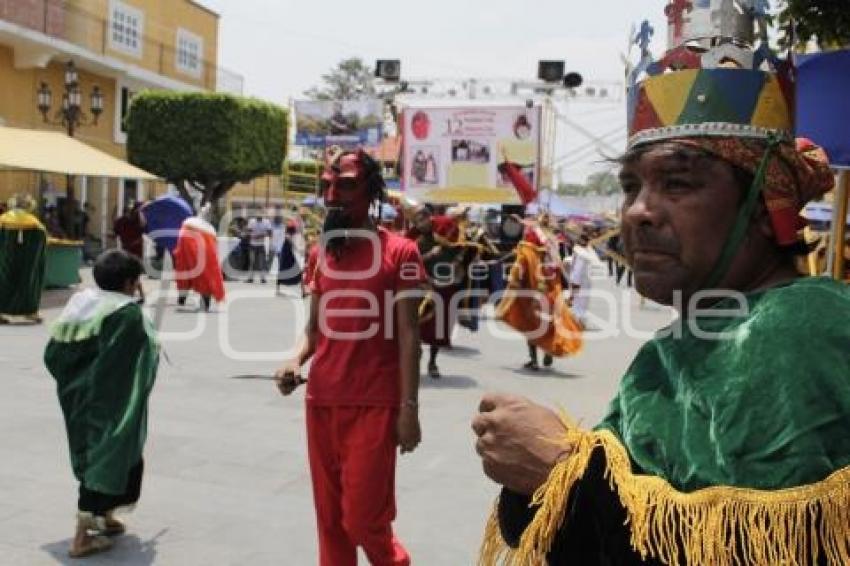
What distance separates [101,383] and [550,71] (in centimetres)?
2084

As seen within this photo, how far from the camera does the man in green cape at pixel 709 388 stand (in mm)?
1360

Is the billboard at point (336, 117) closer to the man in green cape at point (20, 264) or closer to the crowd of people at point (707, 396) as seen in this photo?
the man in green cape at point (20, 264)

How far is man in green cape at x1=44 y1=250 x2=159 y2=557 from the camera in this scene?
4.34 metres

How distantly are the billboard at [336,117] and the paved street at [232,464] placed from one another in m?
29.0

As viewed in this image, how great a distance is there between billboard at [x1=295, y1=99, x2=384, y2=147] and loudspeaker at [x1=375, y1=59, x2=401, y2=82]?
45.9 ft

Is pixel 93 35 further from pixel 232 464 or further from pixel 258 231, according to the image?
pixel 232 464

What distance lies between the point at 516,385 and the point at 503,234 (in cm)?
750

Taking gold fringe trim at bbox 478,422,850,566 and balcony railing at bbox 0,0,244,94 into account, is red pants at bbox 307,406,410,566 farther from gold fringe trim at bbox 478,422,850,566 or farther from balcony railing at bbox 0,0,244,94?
balcony railing at bbox 0,0,244,94

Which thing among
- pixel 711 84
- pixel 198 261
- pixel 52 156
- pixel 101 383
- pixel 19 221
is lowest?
pixel 101 383

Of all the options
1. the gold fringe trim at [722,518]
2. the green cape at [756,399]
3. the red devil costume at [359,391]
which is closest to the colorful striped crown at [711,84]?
the green cape at [756,399]

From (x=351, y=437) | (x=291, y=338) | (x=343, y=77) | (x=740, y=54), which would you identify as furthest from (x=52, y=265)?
(x=343, y=77)

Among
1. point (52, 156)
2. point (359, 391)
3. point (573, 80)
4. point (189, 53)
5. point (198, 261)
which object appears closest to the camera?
point (359, 391)

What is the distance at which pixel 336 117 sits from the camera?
38.5m

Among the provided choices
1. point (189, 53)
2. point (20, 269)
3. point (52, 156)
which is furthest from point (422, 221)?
point (189, 53)
